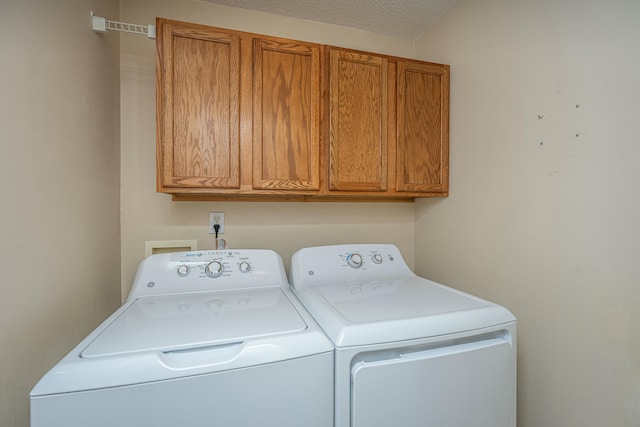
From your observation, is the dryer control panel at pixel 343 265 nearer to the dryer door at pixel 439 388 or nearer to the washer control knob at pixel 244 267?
the washer control knob at pixel 244 267

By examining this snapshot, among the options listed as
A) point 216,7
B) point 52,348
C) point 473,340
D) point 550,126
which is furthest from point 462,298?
point 216,7

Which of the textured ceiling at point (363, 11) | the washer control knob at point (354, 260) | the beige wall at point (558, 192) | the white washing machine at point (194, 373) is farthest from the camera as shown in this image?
the textured ceiling at point (363, 11)

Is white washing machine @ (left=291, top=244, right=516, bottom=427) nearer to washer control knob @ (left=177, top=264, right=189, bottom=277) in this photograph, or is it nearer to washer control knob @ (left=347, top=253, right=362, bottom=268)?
washer control knob @ (left=347, top=253, right=362, bottom=268)

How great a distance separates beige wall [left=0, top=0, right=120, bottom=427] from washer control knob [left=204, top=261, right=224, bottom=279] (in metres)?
0.46

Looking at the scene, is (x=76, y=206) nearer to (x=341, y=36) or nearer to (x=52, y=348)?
(x=52, y=348)

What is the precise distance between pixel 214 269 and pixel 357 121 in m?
0.99

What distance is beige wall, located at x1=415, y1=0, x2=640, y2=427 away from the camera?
87cm

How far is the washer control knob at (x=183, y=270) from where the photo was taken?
123cm

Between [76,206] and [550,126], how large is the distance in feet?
6.01

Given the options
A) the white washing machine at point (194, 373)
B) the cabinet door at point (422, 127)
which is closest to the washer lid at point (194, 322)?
the white washing machine at point (194, 373)

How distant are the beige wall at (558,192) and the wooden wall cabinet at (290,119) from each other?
0.27 metres

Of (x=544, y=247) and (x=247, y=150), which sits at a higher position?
(x=247, y=150)

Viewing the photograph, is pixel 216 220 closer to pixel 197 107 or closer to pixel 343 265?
pixel 197 107

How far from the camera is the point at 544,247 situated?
1.10m
